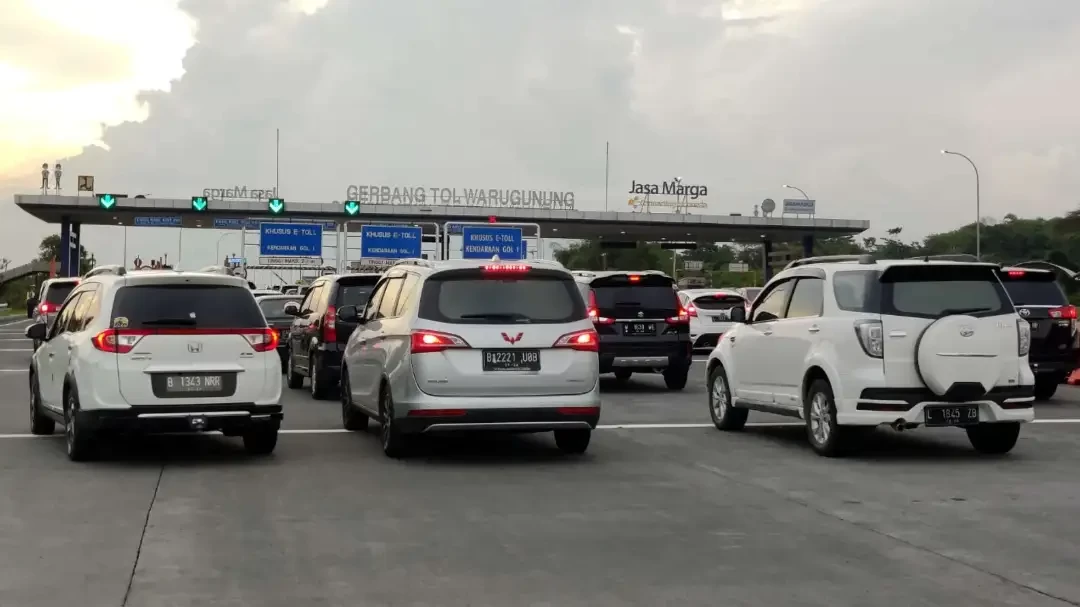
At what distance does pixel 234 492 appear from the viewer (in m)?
9.99

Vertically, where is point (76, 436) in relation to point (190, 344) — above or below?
below

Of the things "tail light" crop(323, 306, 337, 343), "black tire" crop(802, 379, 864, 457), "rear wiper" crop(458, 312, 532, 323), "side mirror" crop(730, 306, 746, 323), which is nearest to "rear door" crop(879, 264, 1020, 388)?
"black tire" crop(802, 379, 864, 457)

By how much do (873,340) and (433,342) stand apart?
393 centimetres

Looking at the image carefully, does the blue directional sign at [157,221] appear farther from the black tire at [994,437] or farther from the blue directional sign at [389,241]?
the black tire at [994,437]

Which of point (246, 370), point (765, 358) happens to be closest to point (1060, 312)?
point (765, 358)

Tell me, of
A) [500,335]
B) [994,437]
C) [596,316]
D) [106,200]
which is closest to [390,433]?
[500,335]

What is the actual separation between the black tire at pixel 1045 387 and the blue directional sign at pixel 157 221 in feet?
168

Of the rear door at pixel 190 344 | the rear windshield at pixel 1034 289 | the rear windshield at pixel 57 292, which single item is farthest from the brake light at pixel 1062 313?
the rear windshield at pixel 57 292

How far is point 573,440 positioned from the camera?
1248cm

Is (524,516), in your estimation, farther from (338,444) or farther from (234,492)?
(338,444)

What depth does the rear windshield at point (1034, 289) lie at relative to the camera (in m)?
18.4

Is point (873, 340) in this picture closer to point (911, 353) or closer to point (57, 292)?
point (911, 353)

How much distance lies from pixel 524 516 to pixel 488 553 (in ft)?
4.33

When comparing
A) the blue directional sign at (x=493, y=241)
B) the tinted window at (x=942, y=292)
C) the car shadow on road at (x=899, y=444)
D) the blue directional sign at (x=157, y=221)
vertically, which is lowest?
the car shadow on road at (x=899, y=444)
